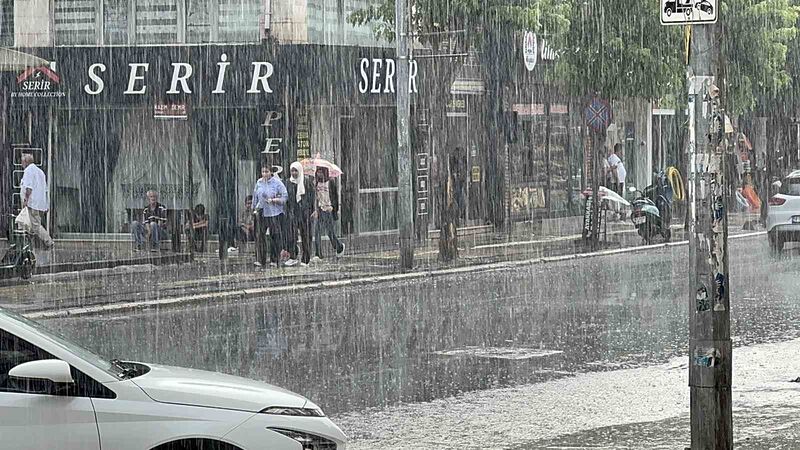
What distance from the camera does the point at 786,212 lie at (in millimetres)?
26406

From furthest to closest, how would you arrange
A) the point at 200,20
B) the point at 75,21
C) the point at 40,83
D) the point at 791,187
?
the point at 75,21 < the point at 200,20 < the point at 40,83 < the point at 791,187

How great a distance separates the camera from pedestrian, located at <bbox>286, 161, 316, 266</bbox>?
25.2m

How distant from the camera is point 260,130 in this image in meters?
30.4

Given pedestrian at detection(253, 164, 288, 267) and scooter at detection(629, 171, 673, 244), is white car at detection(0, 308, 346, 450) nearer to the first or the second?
pedestrian at detection(253, 164, 288, 267)

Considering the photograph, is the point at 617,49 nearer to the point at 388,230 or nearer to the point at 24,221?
the point at 388,230

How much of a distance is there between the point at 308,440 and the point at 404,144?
18727 mm

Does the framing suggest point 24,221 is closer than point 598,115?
Yes

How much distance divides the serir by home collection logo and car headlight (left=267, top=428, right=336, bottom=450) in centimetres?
2493

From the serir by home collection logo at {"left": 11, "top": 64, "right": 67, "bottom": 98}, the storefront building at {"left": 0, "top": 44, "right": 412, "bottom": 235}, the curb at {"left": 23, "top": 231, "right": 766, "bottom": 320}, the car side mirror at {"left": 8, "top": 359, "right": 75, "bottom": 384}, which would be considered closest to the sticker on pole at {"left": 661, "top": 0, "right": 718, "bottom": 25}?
the car side mirror at {"left": 8, "top": 359, "right": 75, "bottom": 384}

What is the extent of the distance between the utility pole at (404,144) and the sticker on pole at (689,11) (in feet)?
54.1

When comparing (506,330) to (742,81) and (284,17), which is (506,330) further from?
(742,81)

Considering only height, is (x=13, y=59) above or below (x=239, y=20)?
below

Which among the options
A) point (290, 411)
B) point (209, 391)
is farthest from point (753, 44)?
point (209, 391)

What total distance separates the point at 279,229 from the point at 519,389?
44.0 ft
